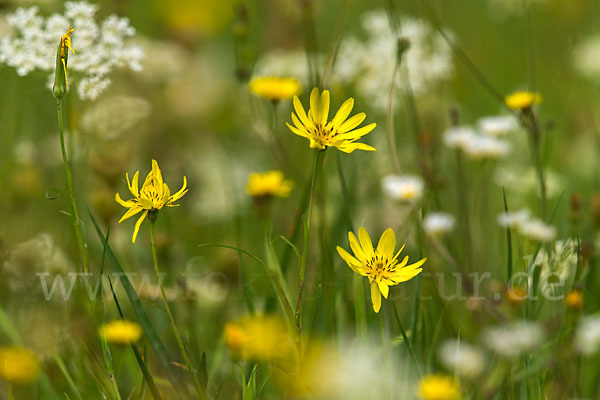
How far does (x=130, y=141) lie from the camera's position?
2232 millimetres

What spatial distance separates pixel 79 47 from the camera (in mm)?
1140

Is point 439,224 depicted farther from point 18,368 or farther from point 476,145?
point 18,368

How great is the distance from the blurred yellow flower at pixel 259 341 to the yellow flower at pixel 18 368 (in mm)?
278

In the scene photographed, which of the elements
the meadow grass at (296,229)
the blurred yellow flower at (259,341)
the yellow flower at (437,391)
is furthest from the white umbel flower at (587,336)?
the blurred yellow flower at (259,341)

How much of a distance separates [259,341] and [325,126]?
29 cm

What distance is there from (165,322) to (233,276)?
183 millimetres

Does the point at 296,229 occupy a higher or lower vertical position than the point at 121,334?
higher

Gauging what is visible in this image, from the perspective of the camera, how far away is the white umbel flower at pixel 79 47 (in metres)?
1.11

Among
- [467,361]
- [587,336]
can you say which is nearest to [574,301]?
→ [587,336]

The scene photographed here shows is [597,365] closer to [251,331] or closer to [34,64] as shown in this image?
[251,331]

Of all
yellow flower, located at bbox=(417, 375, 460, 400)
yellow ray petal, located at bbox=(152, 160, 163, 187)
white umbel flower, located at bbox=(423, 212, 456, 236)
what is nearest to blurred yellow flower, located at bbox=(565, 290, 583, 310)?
yellow flower, located at bbox=(417, 375, 460, 400)

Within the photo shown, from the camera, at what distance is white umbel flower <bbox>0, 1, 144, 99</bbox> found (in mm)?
1113

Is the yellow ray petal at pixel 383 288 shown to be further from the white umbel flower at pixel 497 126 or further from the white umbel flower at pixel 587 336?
the white umbel flower at pixel 497 126

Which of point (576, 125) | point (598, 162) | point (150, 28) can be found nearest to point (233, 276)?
point (598, 162)
